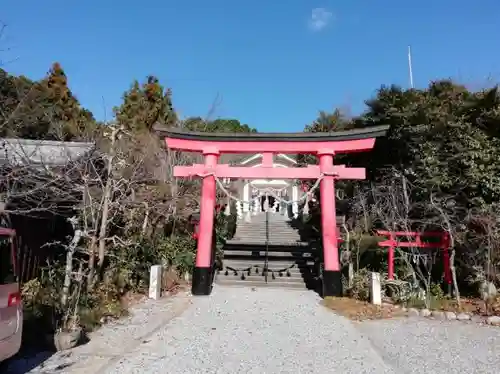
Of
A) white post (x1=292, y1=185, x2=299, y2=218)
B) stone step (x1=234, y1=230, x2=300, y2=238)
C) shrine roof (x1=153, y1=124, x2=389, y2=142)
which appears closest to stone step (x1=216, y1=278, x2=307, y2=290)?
shrine roof (x1=153, y1=124, x2=389, y2=142)

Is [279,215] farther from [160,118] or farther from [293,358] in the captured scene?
[293,358]

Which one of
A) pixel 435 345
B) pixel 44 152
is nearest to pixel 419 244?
pixel 435 345

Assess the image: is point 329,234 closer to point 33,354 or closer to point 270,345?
point 270,345

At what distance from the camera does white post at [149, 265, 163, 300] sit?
34.3 feet

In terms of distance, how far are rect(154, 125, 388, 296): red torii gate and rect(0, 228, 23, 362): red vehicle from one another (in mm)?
6691

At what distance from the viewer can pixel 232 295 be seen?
1105 cm

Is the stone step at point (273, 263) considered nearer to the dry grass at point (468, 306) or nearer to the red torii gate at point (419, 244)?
the red torii gate at point (419, 244)

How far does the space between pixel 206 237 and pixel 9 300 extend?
23.1 ft

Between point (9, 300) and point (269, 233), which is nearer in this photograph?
point (9, 300)

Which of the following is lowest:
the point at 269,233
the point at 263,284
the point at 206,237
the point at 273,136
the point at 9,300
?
the point at 263,284

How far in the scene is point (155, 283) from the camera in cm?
1052

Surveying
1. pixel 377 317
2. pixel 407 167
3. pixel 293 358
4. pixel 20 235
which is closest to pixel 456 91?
pixel 407 167

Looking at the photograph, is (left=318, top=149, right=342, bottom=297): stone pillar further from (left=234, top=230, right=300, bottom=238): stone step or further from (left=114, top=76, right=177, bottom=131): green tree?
(left=114, top=76, right=177, bottom=131): green tree

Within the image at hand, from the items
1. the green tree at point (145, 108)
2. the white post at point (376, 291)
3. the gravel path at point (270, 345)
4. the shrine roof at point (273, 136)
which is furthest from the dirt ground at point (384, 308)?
the green tree at point (145, 108)
